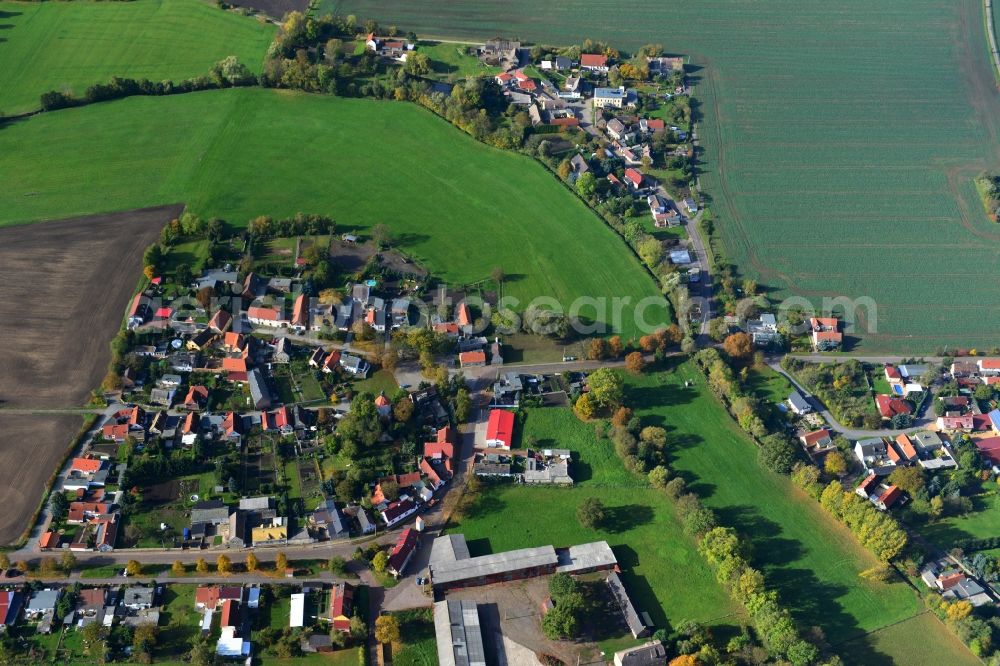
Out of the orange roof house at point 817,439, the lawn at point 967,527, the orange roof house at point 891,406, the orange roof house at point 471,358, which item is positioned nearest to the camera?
the lawn at point 967,527

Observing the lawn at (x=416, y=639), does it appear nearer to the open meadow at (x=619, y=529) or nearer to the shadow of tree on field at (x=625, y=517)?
the open meadow at (x=619, y=529)

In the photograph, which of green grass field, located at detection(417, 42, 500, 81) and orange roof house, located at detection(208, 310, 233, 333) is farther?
green grass field, located at detection(417, 42, 500, 81)

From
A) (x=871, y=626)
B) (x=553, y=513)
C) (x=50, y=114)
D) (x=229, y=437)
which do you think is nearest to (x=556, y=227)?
(x=553, y=513)

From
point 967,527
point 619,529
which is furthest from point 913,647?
point 619,529

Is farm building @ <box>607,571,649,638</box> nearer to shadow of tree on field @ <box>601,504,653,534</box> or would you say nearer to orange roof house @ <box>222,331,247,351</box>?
shadow of tree on field @ <box>601,504,653,534</box>

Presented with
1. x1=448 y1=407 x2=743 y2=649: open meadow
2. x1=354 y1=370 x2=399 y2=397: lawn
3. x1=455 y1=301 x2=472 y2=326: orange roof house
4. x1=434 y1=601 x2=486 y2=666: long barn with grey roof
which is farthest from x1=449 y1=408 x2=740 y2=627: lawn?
x1=455 y1=301 x2=472 y2=326: orange roof house

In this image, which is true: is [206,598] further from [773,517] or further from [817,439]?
[817,439]

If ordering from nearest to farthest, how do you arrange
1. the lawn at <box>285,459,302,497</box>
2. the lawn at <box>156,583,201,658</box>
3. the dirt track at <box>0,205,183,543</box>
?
the lawn at <box>156,583,201,658</box> → the lawn at <box>285,459,302,497</box> → the dirt track at <box>0,205,183,543</box>

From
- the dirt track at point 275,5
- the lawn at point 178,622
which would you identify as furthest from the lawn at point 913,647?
the dirt track at point 275,5
